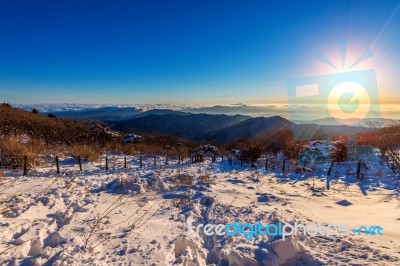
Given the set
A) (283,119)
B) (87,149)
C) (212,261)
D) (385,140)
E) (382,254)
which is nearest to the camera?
(382,254)

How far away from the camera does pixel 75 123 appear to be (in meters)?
28.9

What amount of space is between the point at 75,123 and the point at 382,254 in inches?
1196

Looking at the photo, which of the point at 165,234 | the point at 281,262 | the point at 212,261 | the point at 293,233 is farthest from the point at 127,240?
the point at 293,233

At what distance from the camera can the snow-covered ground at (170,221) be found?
13.1ft

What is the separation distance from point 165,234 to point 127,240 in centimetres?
75

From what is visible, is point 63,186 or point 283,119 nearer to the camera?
point 63,186

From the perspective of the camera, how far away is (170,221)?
19.1 ft

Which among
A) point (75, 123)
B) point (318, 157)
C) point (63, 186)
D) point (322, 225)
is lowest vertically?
point (318, 157)

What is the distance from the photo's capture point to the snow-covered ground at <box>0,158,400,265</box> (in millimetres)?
4000

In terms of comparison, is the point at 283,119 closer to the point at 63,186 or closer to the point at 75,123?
the point at 75,123

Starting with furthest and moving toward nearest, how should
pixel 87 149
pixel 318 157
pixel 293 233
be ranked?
pixel 318 157 → pixel 87 149 → pixel 293 233

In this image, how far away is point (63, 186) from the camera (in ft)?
26.4

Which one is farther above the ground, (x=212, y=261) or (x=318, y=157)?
(x=212, y=261)

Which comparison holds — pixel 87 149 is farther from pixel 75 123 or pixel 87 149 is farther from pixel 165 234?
pixel 75 123
